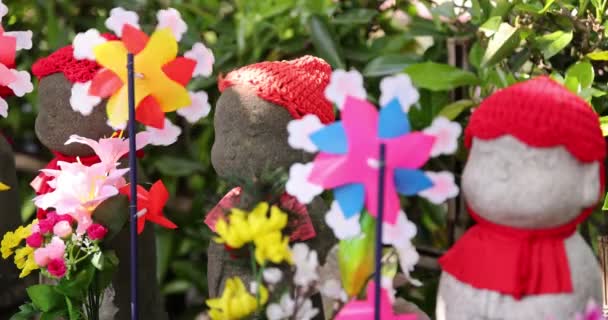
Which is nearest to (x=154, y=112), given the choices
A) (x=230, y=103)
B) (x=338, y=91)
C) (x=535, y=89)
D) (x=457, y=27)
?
(x=230, y=103)

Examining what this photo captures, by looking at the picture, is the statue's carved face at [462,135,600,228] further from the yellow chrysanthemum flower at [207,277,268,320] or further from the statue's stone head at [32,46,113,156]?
the statue's stone head at [32,46,113,156]

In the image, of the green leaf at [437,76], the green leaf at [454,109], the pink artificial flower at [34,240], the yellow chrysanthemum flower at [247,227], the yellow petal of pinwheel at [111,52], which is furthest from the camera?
the green leaf at [454,109]

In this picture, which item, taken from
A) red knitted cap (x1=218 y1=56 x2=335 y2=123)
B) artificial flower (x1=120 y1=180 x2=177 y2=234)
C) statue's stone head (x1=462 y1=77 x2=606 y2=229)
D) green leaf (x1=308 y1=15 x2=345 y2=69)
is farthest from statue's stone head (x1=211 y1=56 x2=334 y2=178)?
green leaf (x1=308 y1=15 x2=345 y2=69)

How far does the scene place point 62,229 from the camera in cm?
125

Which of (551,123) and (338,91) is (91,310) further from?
(551,123)

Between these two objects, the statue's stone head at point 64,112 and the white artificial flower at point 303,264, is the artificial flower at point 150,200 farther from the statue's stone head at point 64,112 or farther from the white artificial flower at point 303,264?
the white artificial flower at point 303,264

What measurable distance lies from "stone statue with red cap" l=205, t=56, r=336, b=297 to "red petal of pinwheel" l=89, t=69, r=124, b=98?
16 cm

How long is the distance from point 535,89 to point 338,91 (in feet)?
0.75

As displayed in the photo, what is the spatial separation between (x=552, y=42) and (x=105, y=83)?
0.74 metres

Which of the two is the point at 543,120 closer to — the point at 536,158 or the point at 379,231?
the point at 536,158

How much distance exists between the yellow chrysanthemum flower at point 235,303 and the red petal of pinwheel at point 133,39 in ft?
1.04

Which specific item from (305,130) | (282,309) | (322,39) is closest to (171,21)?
(305,130)

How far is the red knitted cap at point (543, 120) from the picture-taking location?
99 cm

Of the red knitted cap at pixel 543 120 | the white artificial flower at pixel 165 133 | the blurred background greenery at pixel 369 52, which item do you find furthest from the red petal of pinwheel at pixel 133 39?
the red knitted cap at pixel 543 120
